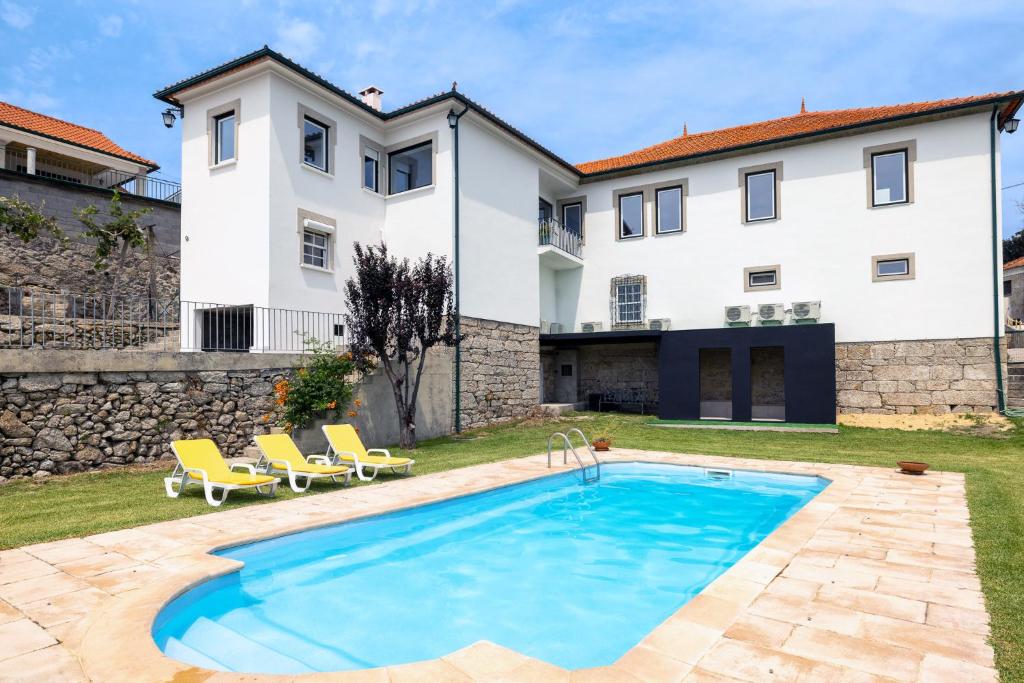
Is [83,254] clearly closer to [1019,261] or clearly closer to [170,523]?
[170,523]

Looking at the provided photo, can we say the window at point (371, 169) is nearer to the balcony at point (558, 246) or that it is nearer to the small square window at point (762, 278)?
the balcony at point (558, 246)

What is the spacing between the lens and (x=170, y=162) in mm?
25016

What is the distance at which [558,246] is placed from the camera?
2017 cm

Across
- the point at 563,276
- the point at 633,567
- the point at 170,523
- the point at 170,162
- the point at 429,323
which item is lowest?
the point at 633,567

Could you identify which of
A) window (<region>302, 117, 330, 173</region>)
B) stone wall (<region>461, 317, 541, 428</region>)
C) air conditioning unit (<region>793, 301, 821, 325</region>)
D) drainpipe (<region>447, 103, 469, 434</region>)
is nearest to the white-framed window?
window (<region>302, 117, 330, 173</region>)

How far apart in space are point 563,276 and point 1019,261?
2864cm

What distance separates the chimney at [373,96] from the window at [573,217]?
25.2 ft

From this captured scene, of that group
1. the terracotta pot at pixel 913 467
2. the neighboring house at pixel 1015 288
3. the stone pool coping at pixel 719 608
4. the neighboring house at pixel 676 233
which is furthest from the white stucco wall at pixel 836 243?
the neighboring house at pixel 1015 288

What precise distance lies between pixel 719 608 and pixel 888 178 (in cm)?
1723

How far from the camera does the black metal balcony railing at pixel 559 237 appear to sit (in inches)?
784

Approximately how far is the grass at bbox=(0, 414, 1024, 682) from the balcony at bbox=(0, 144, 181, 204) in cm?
1389

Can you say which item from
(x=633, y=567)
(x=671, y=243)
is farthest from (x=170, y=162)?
(x=633, y=567)

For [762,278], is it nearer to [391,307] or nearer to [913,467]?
[913,467]

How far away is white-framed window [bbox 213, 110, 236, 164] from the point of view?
48.9 ft
